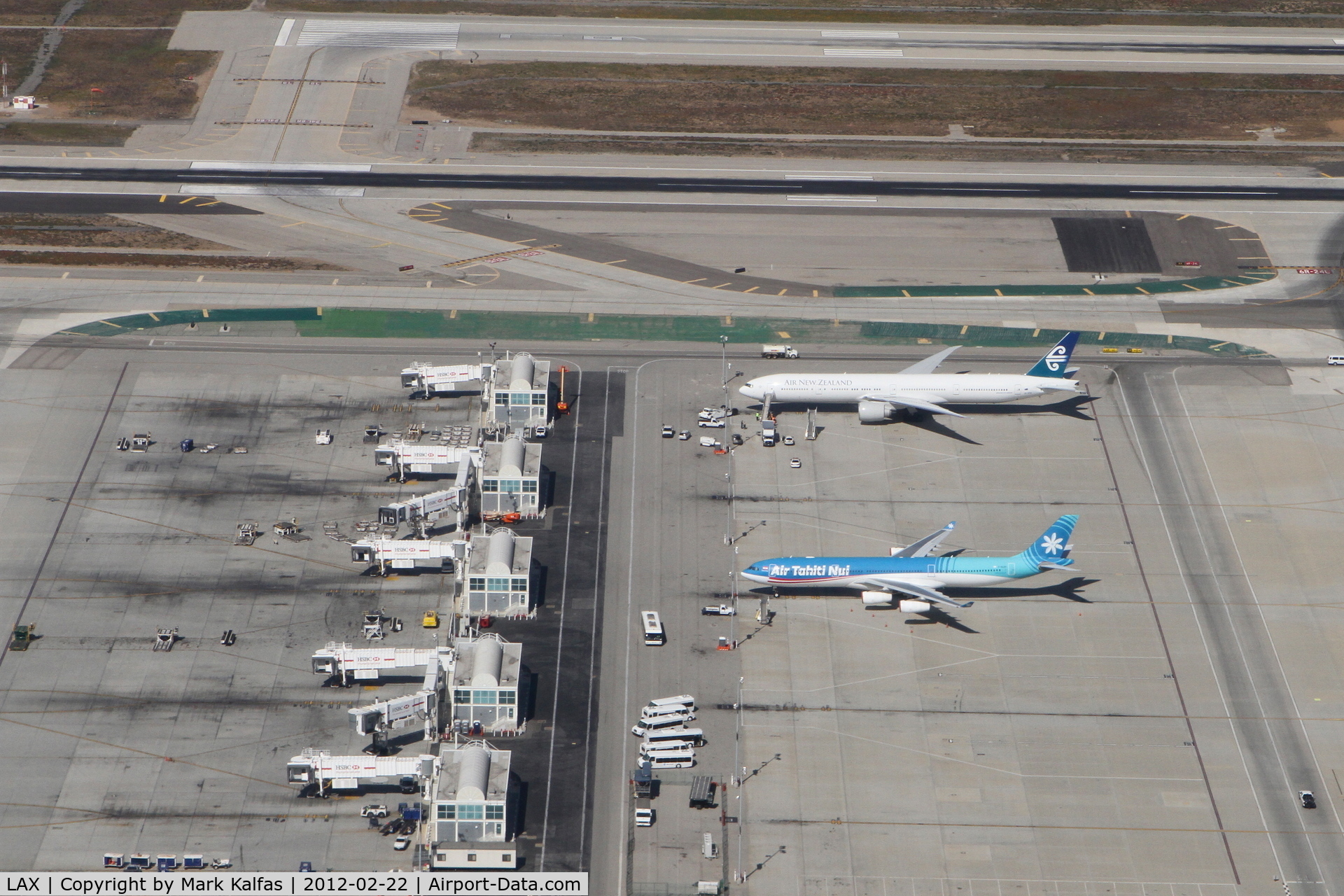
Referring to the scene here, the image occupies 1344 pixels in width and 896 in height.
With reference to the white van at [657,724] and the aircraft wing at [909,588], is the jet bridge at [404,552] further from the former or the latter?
the aircraft wing at [909,588]

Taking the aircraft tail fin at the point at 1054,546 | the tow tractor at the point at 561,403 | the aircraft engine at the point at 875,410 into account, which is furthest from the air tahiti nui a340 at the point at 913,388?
the aircraft tail fin at the point at 1054,546

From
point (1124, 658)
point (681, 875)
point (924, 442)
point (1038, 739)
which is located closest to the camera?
point (681, 875)

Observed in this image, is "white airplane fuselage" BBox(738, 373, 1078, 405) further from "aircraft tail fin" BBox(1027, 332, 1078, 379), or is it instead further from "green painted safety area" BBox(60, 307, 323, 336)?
"green painted safety area" BBox(60, 307, 323, 336)

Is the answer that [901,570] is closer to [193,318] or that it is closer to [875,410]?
[875,410]

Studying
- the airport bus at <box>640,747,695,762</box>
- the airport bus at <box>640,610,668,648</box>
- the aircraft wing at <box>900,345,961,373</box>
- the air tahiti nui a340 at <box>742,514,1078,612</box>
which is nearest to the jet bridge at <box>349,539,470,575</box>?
the airport bus at <box>640,610,668,648</box>

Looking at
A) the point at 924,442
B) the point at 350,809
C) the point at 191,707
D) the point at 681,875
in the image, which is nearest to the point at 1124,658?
the point at 924,442

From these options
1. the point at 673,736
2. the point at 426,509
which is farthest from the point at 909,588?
the point at 426,509

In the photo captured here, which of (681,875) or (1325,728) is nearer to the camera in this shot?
(681,875)

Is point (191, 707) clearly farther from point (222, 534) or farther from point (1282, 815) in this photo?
point (1282, 815)
